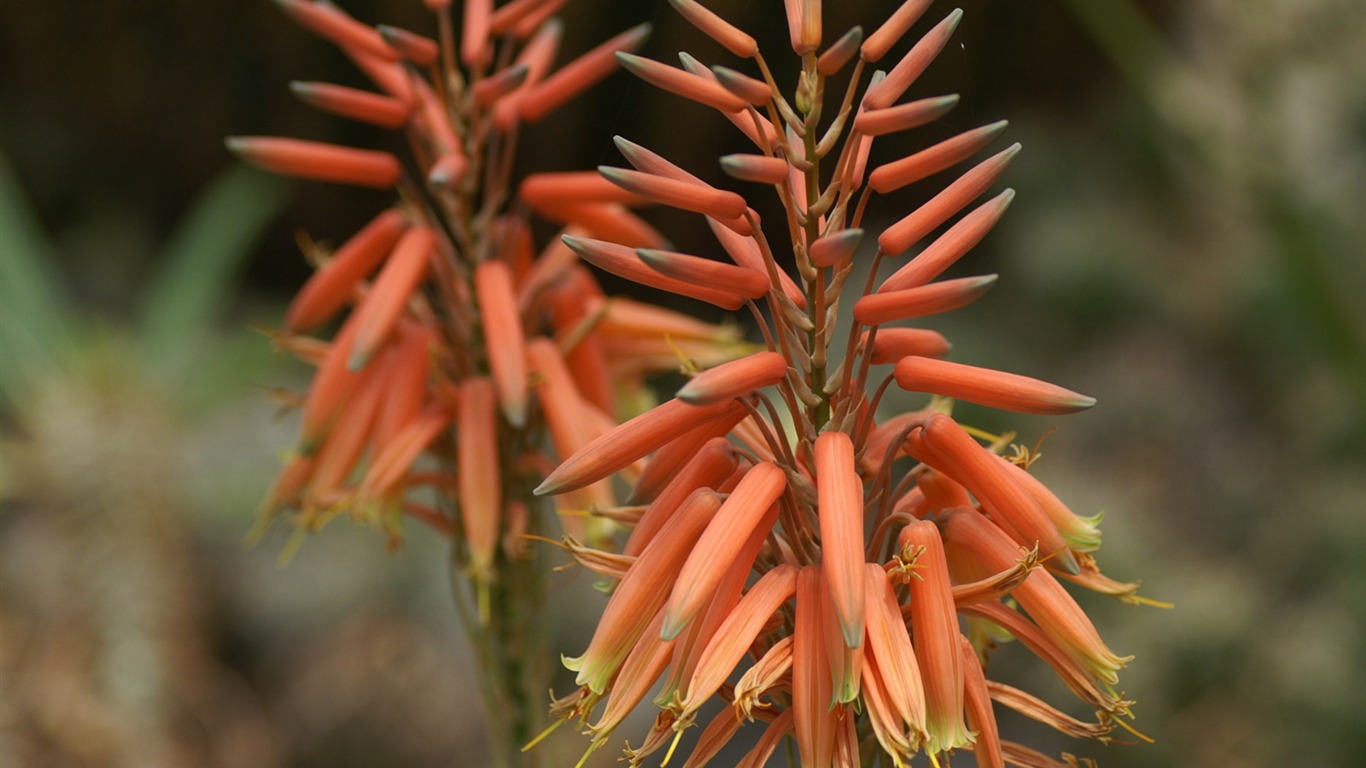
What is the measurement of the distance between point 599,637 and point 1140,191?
4.07m

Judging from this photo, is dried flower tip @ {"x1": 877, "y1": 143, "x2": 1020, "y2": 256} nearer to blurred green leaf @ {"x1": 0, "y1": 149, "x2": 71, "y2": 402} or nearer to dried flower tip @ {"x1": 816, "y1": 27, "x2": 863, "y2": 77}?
dried flower tip @ {"x1": 816, "y1": 27, "x2": 863, "y2": 77}

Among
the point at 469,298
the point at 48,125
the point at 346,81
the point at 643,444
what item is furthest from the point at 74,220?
the point at 643,444

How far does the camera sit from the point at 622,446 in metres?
0.61

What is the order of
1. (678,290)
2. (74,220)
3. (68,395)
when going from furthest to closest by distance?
(74,220) < (68,395) < (678,290)

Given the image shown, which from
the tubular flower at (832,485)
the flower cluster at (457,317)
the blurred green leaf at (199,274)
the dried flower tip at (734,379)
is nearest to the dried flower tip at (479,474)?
the flower cluster at (457,317)

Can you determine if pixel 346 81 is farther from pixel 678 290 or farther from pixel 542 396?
pixel 678 290

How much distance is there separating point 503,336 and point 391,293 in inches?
3.9

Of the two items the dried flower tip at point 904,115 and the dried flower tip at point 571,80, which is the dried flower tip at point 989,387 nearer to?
the dried flower tip at point 904,115

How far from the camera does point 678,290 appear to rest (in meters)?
0.61

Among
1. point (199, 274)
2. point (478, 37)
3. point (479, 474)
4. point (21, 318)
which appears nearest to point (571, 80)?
point (478, 37)

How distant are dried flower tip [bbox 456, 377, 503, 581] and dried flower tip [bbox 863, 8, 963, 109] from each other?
1.69 feet

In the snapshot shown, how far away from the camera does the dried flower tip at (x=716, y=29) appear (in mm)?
600

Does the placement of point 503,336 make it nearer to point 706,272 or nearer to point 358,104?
point 358,104

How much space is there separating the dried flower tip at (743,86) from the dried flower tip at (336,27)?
51cm
